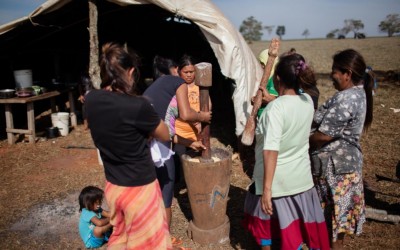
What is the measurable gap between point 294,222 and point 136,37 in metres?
9.44

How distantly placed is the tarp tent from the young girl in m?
2.40

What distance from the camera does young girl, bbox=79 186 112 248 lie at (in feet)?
9.30

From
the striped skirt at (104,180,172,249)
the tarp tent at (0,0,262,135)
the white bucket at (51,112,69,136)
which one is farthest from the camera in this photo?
the white bucket at (51,112,69,136)

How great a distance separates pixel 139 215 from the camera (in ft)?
6.37

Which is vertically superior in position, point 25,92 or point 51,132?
point 25,92

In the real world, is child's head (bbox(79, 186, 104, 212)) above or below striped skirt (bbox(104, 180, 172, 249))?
below

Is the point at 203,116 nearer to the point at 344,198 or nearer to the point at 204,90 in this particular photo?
the point at 204,90

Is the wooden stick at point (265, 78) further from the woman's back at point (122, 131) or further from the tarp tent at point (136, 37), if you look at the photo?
the tarp tent at point (136, 37)

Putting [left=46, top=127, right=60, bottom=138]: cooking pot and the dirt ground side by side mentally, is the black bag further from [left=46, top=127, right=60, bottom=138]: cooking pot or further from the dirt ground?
[left=46, top=127, right=60, bottom=138]: cooking pot

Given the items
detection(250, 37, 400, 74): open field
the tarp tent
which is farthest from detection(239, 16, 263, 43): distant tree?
the tarp tent

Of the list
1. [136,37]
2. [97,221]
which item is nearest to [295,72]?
[97,221]

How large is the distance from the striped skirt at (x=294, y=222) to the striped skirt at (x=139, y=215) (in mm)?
690

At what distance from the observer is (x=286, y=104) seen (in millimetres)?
1952

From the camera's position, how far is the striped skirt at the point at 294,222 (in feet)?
7.03
